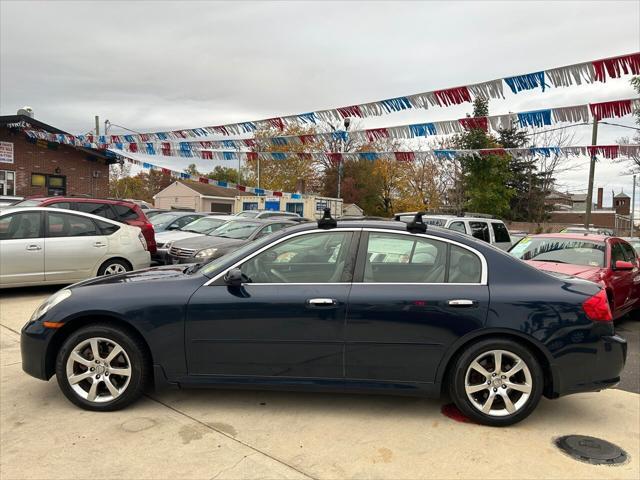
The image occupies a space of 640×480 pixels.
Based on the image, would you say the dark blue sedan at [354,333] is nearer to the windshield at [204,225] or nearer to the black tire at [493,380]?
the black tire at [493,380]

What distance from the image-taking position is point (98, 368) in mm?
3617

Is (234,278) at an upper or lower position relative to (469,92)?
lower

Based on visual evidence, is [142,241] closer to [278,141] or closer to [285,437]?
[278,141]

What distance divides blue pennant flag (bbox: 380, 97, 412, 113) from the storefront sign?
17660mm

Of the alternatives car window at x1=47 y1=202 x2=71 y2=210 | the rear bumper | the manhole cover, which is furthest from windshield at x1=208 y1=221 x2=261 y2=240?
the manhole cover

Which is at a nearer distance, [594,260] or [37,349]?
[37,349]

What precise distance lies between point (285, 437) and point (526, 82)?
24.1 ft

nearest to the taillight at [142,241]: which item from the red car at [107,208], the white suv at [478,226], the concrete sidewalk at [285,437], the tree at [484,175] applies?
the red car at [107,208]

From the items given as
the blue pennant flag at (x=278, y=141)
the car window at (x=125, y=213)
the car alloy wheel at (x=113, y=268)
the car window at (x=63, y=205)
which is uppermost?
the blue pennant flag at (x=278, y=141)

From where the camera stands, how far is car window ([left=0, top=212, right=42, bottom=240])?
734 cm

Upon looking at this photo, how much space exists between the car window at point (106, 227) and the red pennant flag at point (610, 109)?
898 centimetres

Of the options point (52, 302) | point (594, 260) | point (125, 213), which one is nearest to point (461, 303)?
point (52, 302)

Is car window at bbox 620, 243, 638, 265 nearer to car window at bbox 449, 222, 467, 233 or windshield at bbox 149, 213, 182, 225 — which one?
car window at bbox 449, 222, 467, 233

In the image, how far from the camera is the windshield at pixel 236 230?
1064cm
